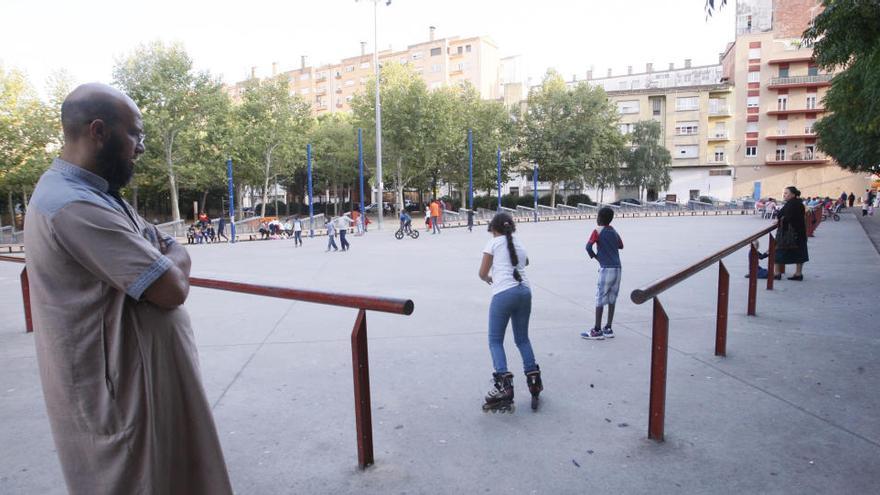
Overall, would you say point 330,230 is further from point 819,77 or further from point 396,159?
point 819,77

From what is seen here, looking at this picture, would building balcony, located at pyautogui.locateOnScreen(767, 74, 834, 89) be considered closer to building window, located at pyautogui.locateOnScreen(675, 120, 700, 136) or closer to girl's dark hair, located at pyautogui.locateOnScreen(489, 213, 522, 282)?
building window, located at pyautogui.locateOnScreen(675, 120, 700, 136)

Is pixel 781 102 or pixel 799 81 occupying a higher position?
pixel 799 81

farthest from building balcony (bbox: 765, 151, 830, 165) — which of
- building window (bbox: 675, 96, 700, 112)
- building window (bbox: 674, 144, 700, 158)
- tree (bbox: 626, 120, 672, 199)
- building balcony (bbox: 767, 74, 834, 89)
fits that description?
tree (bbox: 626, 120, 672, 199)

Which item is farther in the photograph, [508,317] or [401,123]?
[401,123]

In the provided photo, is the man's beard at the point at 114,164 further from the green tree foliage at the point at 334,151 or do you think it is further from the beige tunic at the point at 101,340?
the green tree foliage at the point at 334,151

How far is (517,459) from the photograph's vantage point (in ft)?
11.1

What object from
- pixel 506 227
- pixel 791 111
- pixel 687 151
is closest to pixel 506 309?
pixel 506 227

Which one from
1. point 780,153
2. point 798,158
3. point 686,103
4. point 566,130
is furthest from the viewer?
point 686,103

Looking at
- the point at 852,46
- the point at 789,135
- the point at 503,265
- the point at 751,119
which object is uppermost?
the point at 751,119

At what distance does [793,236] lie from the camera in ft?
32.5

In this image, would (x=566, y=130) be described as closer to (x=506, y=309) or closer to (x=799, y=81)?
(x=799, y=81)

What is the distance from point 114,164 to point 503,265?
116 inches

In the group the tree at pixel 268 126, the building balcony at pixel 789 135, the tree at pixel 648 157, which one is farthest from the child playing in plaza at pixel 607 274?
the building balcony at pixel 789 135

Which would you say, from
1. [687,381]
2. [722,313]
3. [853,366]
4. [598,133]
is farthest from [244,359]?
[598,133]
